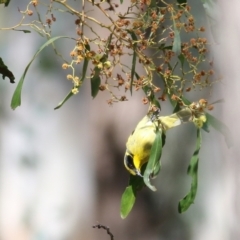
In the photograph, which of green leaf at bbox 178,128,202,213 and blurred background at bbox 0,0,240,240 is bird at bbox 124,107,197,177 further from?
blurred background at bbox 0,0,240,240

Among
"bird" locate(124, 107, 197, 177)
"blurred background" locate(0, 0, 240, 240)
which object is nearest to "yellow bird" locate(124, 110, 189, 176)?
"bird" locate(124, 107, 197, 177)

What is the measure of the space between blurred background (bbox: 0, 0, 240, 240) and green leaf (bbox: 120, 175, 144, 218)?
0.26 metres

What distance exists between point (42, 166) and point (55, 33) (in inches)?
13.4

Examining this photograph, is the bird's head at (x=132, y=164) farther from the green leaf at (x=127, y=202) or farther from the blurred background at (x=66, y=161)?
the blurred background at (x=66, y=161)

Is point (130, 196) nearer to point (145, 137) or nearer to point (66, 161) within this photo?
point (145, 137)

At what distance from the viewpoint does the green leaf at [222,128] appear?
1.82 feet

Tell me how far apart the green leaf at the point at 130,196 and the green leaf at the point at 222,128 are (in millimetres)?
166

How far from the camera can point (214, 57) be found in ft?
2.18

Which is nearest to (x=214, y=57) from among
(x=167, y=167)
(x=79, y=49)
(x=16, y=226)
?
(x=79, y=49)

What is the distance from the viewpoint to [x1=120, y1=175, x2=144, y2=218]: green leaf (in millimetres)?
683

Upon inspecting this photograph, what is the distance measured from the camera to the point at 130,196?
0.69m

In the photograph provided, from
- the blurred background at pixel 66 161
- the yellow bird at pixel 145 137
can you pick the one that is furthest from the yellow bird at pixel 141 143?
the blurred background at pixel 66 161

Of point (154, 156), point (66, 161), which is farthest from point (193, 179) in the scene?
point (66, 161)

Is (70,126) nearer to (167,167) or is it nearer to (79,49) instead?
(167,167)
